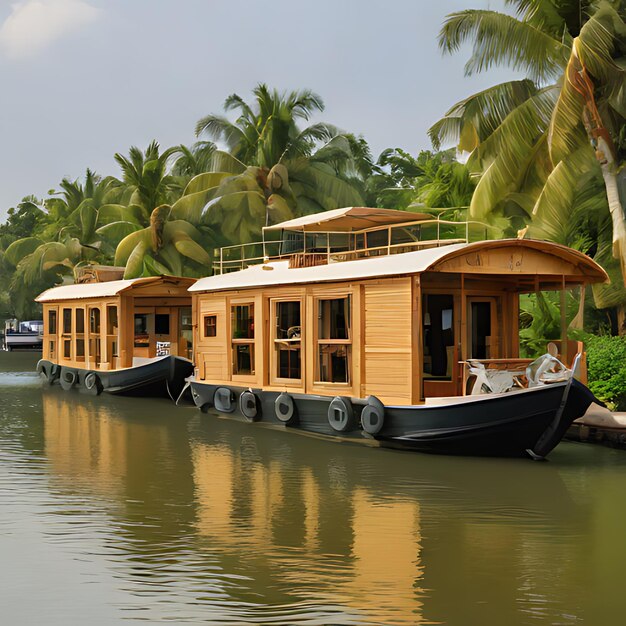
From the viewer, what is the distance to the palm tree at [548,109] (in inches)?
679

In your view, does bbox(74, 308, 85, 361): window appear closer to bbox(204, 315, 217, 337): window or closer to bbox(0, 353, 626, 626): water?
bbox(204, 315, 217, 337): window

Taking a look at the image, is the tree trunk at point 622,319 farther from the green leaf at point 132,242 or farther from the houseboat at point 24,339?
the houseboat at point 24,339

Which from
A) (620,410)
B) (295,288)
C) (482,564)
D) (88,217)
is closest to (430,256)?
(295,288)

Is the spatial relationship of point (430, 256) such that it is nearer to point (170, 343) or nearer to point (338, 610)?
point (338, 610)

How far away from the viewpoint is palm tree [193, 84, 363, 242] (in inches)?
1204

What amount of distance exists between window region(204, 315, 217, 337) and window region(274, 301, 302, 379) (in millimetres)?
2328

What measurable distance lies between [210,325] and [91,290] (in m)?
6.95

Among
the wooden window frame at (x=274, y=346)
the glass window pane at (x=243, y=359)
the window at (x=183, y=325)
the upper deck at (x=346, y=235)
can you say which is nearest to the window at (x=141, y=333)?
the window at (x=183, y=325)

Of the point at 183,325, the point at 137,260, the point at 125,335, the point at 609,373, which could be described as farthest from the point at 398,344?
the point at 137,260

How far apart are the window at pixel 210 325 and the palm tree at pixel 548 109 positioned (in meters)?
6.21

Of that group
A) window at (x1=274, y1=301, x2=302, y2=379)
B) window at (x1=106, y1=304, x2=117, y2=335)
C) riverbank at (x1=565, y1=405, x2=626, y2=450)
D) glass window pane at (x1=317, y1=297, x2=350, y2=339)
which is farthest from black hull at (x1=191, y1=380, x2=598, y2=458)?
window at (x1=106, y1=304, x2=117, y2=335)

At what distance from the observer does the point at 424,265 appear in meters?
12.1

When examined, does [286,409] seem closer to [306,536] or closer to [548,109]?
[306,536]

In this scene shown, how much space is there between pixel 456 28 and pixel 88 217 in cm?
2776
